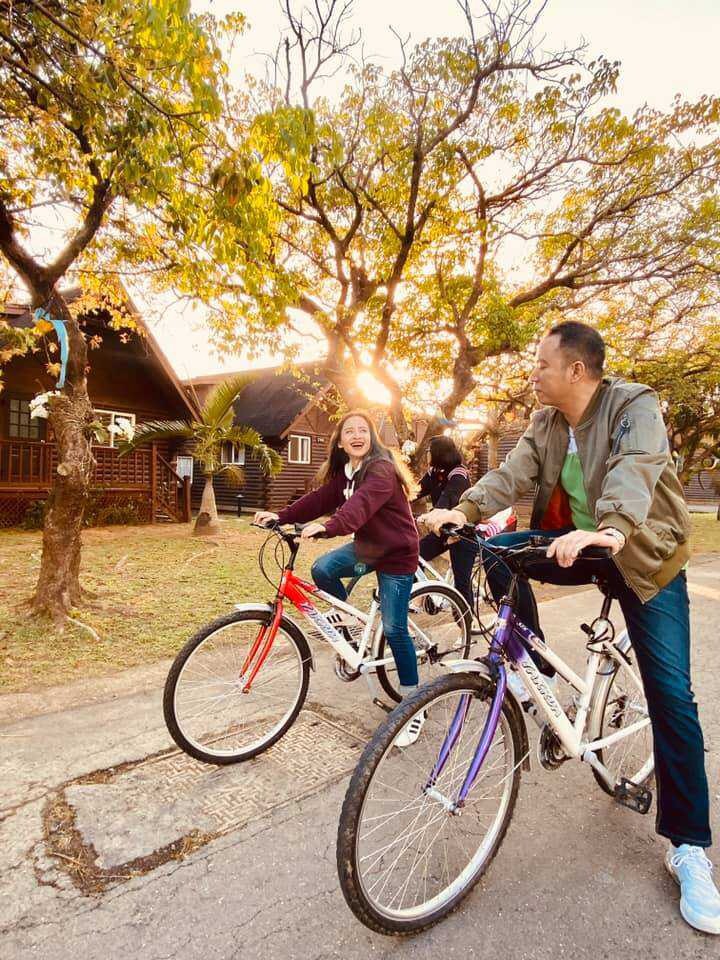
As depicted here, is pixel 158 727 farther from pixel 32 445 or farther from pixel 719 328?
pixel 719 328

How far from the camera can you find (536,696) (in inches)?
92.4

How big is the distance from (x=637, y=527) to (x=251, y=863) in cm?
211

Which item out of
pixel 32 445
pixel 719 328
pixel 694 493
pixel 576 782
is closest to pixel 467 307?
pixel 576 782

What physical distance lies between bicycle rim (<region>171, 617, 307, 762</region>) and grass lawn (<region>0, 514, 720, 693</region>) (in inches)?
69.3

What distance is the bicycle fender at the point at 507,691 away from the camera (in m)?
2.17

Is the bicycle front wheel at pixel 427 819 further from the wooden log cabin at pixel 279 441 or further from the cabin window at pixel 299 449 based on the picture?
the cabin window at pixel 299 449

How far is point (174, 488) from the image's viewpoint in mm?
17891

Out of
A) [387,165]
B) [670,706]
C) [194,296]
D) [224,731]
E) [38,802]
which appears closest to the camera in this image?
[670,706]

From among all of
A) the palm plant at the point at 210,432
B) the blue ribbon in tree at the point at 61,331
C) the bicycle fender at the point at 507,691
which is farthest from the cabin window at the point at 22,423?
the bicycle fender at the point at 507,691

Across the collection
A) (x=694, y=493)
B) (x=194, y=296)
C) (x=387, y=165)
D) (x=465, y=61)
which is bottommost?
(x=694, y=493)

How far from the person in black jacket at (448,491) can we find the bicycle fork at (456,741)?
3481 mm

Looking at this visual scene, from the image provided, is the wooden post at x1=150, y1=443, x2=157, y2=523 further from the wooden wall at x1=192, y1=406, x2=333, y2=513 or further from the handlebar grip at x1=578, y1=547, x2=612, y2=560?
the handlebar grip at x1=578, y1=547, x2=612, y2=560

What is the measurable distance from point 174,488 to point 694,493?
128ft

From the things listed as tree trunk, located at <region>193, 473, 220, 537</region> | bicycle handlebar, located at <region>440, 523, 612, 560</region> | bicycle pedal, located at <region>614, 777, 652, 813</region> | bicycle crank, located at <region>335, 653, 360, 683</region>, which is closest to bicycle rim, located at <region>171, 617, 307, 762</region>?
bicycle crank, located at <region>335, 653, 360, 683</region>
